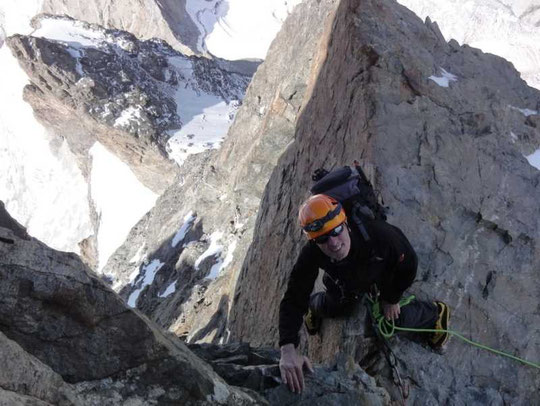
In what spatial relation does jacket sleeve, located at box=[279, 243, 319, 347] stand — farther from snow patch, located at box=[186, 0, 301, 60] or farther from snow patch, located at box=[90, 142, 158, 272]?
snow patch, located at box=[186, 0, 301, 60]

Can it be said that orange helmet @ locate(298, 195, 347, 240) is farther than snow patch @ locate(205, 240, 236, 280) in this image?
No

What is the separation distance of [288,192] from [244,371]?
6784 millimetres

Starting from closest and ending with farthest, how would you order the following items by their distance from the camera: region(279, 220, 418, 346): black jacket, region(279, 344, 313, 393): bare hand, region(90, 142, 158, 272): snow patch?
region(279, 344, 313, 393): bare hand < region(279, 220, 418, 346): black jacket < region(90, 142, 158, 272): snow patch

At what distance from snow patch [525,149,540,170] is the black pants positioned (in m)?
5.36

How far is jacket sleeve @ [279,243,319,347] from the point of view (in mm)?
5008

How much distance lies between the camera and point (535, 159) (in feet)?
33.7

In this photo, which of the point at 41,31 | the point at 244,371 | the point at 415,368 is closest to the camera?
the point at 244,371

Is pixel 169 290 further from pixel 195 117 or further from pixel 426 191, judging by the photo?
pixel 195 117

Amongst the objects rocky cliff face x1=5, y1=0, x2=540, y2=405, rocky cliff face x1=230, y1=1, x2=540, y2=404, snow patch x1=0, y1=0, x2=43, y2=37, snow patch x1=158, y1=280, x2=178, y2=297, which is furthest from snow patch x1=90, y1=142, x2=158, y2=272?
snow patch x1=0, y1=0, x2=43, y2=37

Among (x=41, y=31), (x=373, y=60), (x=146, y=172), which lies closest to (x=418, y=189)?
(x=373, y=60)

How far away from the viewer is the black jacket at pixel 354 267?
16.4 feet

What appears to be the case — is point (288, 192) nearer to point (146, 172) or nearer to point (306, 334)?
point (306, 334)

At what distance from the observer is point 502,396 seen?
6.12m

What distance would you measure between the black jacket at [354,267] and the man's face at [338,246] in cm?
22
